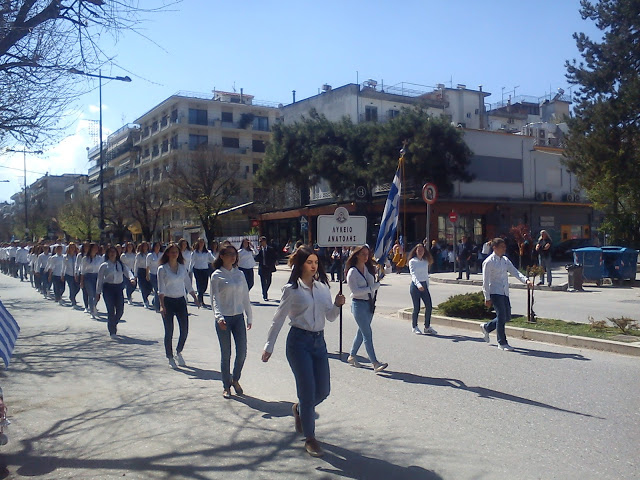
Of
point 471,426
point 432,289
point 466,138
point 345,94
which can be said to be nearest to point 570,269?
point 432,289

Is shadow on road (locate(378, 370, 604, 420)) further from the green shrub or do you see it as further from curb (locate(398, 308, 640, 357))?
the green shrub

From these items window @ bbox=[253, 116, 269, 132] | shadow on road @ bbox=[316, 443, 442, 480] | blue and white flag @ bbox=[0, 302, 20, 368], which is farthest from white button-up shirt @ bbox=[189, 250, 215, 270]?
window @ bbox=[253, 116, 269, 132]

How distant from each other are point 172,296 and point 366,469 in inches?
182

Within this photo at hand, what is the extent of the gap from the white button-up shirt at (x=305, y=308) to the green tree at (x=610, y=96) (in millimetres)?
21636

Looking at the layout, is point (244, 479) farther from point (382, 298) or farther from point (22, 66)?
point (382, 298)

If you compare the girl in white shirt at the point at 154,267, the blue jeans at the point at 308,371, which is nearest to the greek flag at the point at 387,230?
the blue jeans at the point at 308,371

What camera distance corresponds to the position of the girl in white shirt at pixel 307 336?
17.3 feet

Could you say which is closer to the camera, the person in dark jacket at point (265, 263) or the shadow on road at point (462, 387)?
the shadow on road at point (462, 387)

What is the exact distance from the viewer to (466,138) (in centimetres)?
3891

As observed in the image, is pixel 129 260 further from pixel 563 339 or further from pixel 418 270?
pixel 563 339

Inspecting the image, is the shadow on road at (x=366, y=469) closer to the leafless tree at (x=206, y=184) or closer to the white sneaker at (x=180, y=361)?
the white sneaker at (x=180, y=361)

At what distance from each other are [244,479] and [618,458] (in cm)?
294

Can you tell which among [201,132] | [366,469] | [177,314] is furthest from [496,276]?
[201,132]

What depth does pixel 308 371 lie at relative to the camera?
17.3 feet
